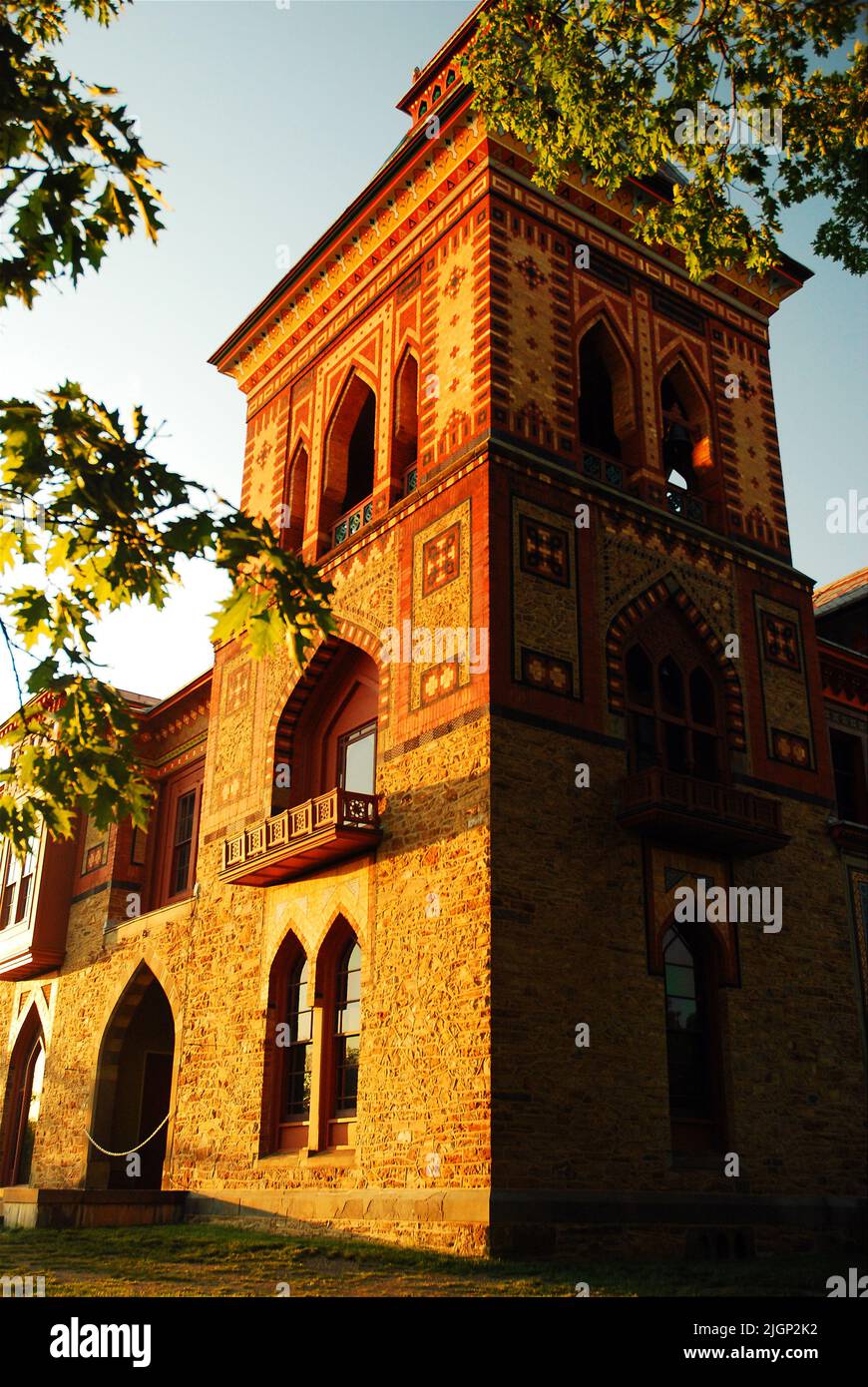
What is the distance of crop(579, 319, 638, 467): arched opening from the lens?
19656 mm

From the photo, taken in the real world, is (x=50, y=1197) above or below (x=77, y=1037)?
below

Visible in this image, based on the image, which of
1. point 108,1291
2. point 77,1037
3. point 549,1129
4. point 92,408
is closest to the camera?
point 92,408

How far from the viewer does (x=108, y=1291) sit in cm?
1048

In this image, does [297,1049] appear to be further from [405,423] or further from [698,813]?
[405,423]

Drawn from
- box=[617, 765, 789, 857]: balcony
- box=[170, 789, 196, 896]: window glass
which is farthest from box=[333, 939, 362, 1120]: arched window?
box=[170, 789, 196, 896]: window glass

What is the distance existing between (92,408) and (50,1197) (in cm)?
1257

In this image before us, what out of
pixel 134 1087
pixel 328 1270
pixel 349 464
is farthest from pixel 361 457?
pixel 328 1270

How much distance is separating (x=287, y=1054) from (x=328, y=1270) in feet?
19.0

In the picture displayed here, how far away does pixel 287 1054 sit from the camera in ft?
59.7

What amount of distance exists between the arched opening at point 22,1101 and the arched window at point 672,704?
16409 mm

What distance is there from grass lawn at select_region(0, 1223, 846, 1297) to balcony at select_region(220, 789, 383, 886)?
4884mm
